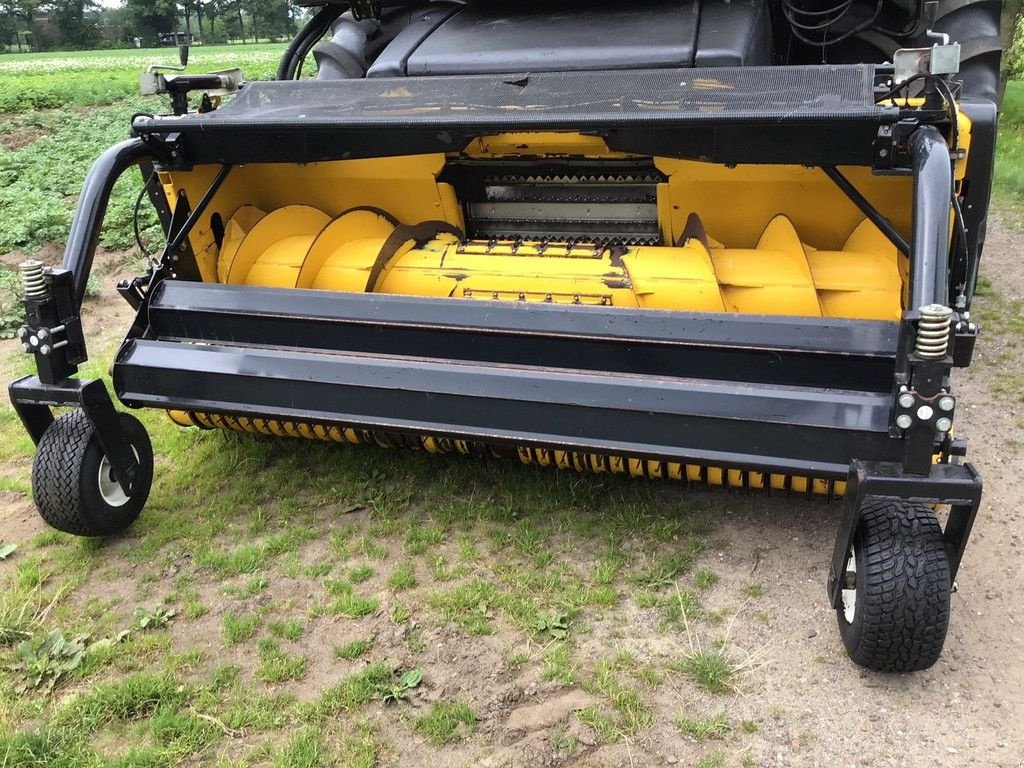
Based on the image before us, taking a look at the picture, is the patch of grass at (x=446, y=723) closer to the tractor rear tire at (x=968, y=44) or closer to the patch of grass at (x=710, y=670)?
the patch of grass at (x=710, y=670)

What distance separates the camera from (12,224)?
301 inches

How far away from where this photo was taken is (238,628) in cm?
278

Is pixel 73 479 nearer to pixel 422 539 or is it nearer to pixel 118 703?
pixel 118 703

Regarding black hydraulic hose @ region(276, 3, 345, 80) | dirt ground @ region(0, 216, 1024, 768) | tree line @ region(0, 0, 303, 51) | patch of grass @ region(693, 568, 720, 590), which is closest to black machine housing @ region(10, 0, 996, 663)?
dirt ground @ region(0, 216, 1024, 768)

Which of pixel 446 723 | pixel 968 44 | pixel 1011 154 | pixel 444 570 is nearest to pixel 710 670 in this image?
pixel 446 723

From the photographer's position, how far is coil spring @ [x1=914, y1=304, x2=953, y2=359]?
2.05 m

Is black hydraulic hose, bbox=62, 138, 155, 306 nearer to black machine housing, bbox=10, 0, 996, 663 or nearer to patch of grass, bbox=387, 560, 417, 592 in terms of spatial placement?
black machine housing, bbox=10, 0, 996, 663

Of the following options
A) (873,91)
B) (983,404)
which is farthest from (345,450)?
(983,404)

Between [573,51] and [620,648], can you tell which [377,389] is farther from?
[573,51]

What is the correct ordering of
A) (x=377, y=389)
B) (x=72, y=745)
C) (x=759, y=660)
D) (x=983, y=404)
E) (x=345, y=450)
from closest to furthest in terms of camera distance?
(x=72, y=745) → (x=759, y=660) → (x=377, y=389) → (x=345, y=450) → (x=983, y=404)

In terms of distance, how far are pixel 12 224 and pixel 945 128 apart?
7.61m

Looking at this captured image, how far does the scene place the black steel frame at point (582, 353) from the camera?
2352mm

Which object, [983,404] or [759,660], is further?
[983,404]

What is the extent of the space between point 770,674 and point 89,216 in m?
2.74
